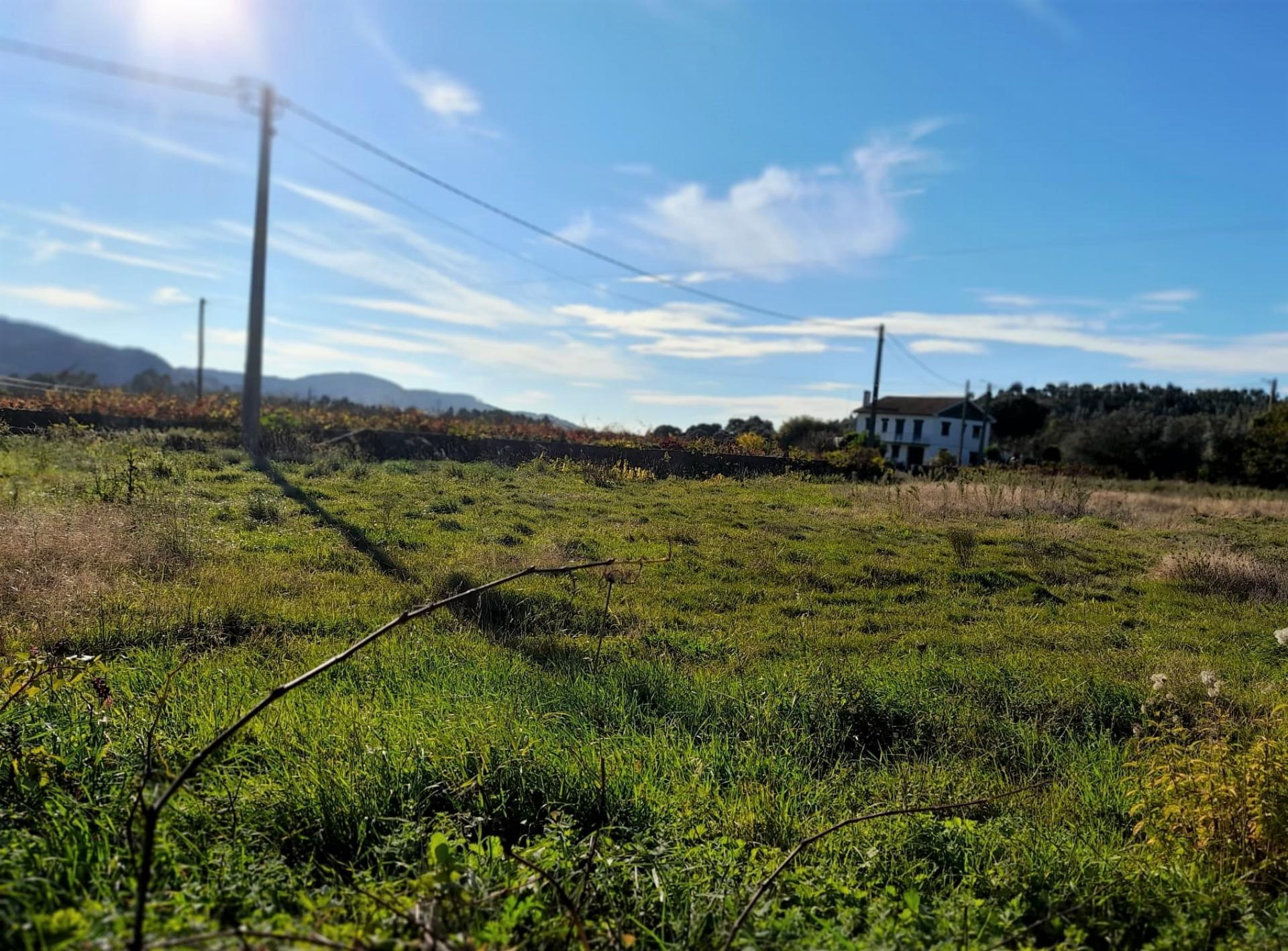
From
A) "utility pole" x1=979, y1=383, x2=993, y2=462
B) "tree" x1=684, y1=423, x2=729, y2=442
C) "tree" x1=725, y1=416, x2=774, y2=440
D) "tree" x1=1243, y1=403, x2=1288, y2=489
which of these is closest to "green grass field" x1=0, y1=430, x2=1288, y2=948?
"tree" x1=684, y1=423, x2=729, y2=442

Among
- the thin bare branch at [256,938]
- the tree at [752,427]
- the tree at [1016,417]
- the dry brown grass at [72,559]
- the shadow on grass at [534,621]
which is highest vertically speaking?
the tree at [1016,417]

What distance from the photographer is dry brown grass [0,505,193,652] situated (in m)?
4.82

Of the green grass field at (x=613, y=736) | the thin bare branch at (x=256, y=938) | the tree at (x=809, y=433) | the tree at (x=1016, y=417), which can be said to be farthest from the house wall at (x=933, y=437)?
the thin bare branch at (x=256, y=938)

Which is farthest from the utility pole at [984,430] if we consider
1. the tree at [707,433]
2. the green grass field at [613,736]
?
the green grass field at [613,736]

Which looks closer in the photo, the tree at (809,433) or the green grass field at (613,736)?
the green grass field at (613,736)

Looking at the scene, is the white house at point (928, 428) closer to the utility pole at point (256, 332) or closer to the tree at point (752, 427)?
the tree at point (752, 427)

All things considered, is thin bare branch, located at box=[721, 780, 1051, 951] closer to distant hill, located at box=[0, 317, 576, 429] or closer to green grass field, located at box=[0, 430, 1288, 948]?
green grass field, located at box=[0, 430, 1288, 948]

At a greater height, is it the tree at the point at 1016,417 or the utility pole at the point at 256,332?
the tree at the point at 1016,417

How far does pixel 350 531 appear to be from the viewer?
8.03m

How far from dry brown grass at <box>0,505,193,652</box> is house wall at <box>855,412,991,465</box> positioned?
166ft

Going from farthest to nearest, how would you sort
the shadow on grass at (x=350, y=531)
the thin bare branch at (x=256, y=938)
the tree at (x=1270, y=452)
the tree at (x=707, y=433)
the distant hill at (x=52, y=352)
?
the distant hill at (x=52, y=352)
the tree at (x=1270, y=452)
the tree at (x=707, y=433)
the shadow on grass at (x=350, y=531)
the thin bare branch at (x=256, y=938)

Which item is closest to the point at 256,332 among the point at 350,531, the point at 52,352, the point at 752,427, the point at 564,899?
the point at 350,531

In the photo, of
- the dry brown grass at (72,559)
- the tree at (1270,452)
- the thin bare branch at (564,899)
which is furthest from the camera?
the tree at (1270,452)

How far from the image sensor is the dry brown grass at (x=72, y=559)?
190 inches
